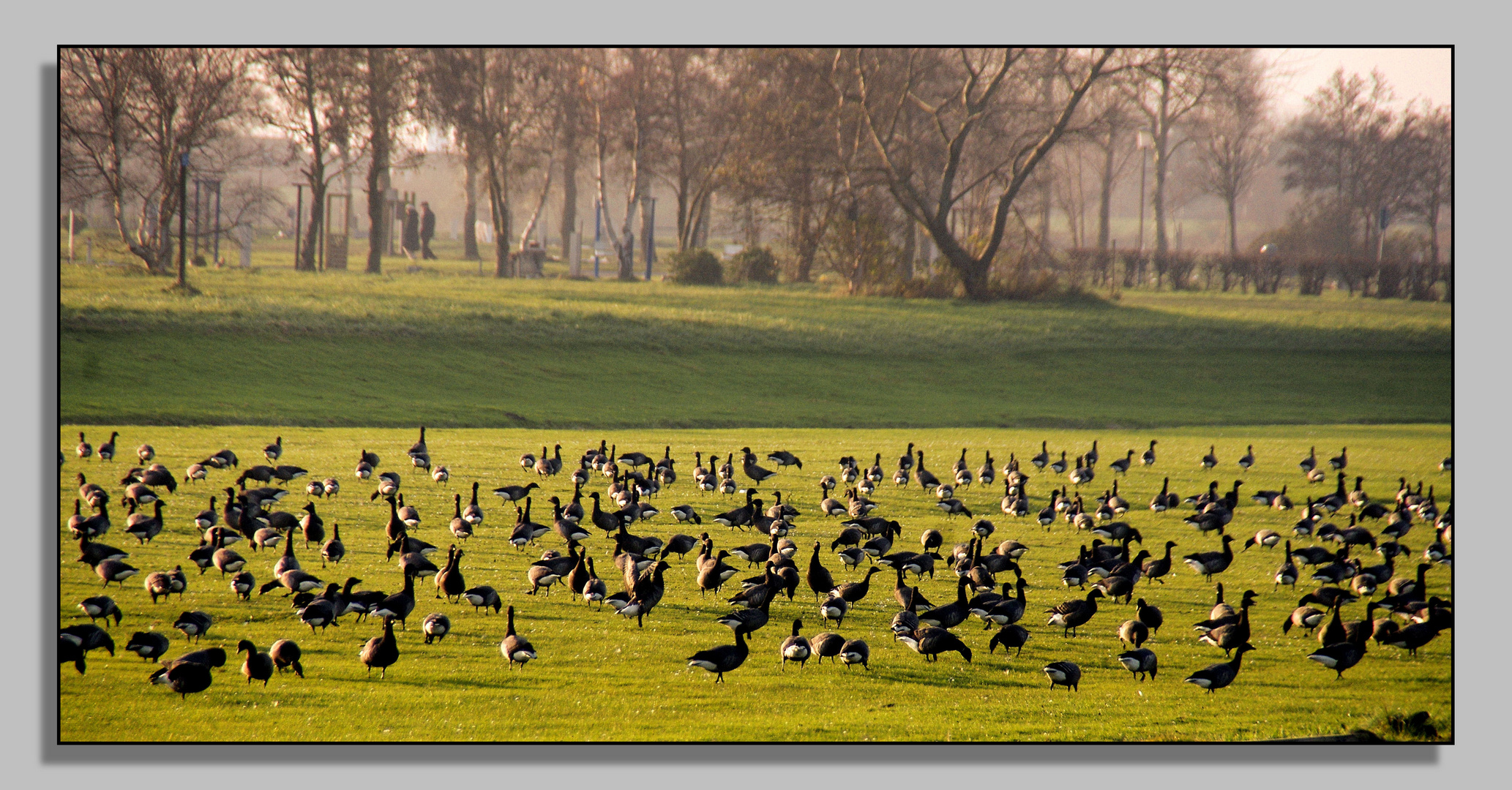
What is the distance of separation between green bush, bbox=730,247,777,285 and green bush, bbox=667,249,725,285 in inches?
22.3

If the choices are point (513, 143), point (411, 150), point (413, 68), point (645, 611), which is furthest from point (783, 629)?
point (513, 143)

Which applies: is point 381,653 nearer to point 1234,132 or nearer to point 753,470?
point 753,470

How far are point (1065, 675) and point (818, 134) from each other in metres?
27.6

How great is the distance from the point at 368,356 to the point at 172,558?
13267 mm

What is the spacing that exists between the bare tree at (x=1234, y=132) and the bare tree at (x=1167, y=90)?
269 millimetres

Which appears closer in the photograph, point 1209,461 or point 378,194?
point 1209,461

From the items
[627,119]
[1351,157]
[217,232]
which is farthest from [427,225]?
[1351,157]

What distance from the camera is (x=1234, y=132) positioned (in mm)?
24969

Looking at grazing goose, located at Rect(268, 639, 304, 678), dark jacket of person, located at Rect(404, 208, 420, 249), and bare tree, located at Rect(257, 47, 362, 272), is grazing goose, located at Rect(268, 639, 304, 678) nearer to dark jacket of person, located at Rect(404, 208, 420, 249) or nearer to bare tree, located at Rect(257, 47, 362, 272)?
bare tree, located at Rect(257, 47, 362, 272)

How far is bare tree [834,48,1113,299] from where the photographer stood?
28.2m

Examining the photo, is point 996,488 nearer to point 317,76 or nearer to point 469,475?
point 469,475

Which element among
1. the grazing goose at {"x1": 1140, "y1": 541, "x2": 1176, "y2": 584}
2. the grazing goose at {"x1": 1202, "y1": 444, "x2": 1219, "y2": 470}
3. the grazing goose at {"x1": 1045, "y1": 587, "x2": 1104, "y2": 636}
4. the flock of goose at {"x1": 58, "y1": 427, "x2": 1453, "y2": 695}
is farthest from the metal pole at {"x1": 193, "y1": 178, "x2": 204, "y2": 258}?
the grazing goose at {"x1": 1202, "y1": 444, "x2": 1219, "y2": 470}

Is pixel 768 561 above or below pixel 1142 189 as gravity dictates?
below

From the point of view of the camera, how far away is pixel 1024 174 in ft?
115
